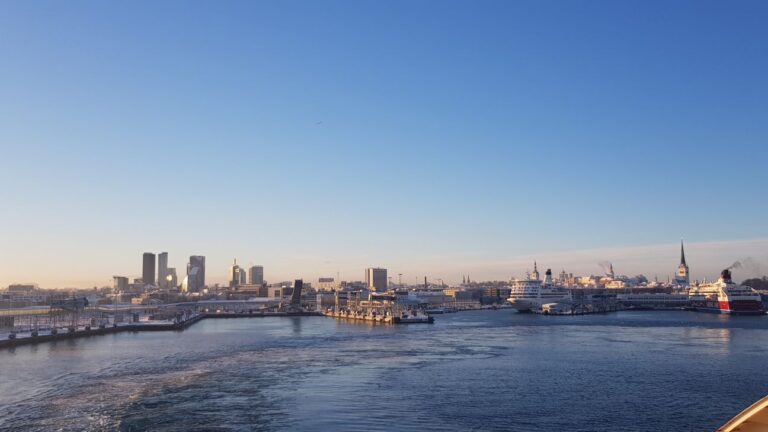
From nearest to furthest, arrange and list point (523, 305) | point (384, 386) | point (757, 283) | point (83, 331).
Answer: point (384, 386) → point (83, 331) → point (523, 305) → point (757, 283)

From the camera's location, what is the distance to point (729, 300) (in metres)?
100

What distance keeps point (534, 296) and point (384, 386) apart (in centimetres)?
9336

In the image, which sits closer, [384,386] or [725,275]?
[384,386]

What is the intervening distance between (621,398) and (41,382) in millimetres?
27382

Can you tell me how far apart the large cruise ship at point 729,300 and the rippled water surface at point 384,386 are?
189 ft

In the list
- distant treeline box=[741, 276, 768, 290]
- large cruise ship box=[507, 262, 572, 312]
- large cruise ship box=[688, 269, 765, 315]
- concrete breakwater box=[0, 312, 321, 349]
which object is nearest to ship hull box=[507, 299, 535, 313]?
large cruise ship box=[507, 262, 572, 312]

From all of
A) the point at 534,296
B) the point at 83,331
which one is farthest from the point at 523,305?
the point at 83,331

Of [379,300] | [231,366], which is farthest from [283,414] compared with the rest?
[379,300]

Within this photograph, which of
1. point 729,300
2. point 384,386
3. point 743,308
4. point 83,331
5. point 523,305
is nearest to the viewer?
point 384,386

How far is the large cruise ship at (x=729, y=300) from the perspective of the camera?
98812mm

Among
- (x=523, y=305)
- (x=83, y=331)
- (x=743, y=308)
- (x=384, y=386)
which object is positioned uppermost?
(x=83, y=331)

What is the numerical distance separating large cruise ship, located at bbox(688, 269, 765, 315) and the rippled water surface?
5764cm

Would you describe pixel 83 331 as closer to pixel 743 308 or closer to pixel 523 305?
pixel 523 305

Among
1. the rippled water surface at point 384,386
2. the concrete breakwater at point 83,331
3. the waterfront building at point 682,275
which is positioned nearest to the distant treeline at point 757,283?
the waterfront building at point 682,275
